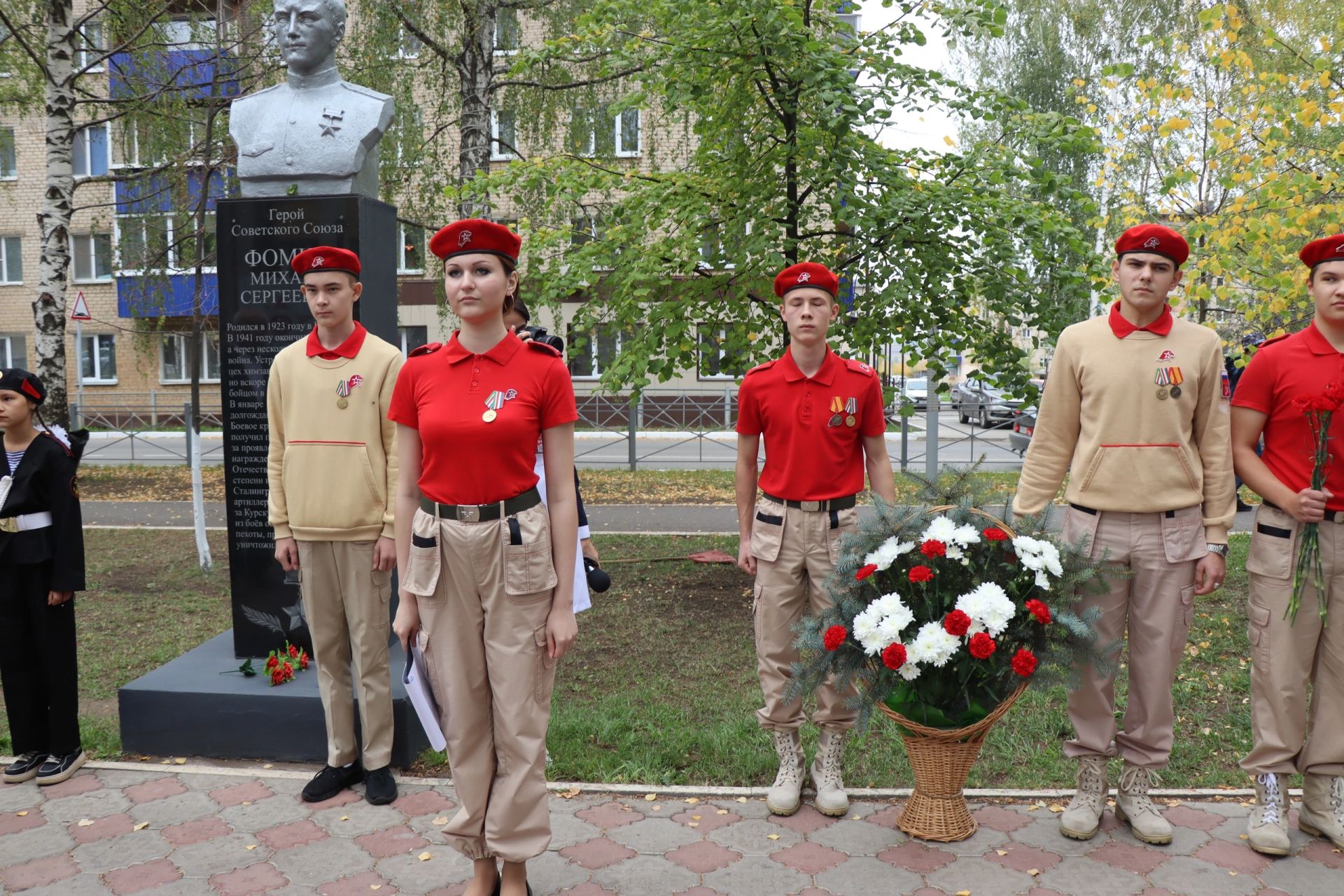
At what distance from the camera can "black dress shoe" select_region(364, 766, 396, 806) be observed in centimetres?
410

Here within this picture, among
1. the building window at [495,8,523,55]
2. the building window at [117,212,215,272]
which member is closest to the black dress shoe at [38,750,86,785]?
the building window at [117,212,215,272]

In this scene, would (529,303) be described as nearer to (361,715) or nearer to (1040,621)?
(361,715)

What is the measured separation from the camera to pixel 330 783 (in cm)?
419

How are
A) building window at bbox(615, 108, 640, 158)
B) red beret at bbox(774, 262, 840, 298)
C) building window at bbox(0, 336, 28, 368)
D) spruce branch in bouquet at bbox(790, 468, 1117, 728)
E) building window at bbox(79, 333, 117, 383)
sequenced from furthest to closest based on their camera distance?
building window at bbox(0, 336, 28, 368), building window at bbox(79, 333, 117, 383), building window at bbox(615, 108, 640, 158), red beret at bbox(774, 262, 840, 298), spruce branch in bouquet at bbox(790, 468, 1117, 728)

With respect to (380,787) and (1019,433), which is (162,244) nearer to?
(380,787)

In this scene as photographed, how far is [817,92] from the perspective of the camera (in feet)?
19.6

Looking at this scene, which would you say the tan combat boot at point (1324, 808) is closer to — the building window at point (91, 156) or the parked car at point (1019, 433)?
the parked car at point (1019, 433)

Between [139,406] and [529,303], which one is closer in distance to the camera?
[529,303]

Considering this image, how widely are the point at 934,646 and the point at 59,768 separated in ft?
12.3

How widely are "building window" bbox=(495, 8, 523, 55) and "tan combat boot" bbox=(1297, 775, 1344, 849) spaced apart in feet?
35.4

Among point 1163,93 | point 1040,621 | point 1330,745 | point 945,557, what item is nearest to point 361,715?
point 945,557

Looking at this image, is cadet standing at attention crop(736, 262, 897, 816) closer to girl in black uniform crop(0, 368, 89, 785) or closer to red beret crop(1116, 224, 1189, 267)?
red beret crop(1116, 224, 1189, 267)

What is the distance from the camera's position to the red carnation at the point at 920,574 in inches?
138

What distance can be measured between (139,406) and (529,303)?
24.4 m
